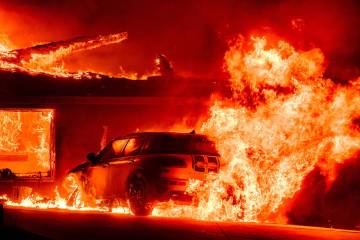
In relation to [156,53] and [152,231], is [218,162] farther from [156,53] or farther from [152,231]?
[156,53]

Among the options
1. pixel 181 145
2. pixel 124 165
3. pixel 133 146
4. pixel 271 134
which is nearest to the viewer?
pixel 181 145

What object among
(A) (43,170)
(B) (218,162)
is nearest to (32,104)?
(A) (43,170)

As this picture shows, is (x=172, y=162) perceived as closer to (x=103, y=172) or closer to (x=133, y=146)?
(x=133, y=146)

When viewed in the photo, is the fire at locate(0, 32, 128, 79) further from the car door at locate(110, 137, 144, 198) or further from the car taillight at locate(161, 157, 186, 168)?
the car taillight at locate(161, 157, 186, 168)

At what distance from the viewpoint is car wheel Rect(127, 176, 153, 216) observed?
1286 cm

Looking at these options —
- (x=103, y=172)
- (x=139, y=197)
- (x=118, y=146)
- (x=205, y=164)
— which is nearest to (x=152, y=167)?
(x=139, y=197)

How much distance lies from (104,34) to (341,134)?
1271 cm

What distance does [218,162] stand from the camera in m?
13.4

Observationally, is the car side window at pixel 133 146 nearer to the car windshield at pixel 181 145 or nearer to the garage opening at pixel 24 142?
the car windshield at pixel 181 145

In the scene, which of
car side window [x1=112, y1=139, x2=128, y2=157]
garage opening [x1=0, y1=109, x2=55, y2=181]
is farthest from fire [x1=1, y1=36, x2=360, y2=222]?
garage opening [x1=0, y1=109, x2=55, y2=181]

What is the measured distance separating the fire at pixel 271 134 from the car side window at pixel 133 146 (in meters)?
1.21

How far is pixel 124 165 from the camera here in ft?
44.5

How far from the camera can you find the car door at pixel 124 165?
43.9 feet

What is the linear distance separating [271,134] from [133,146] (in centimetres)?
316
